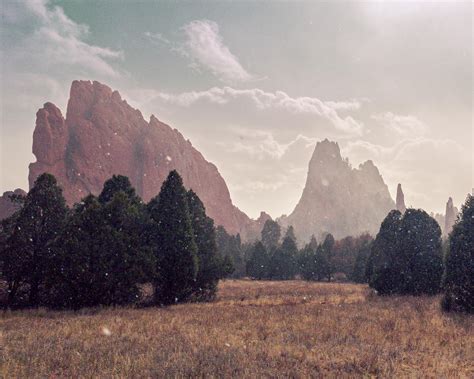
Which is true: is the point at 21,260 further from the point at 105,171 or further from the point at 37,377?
the point at 105,171

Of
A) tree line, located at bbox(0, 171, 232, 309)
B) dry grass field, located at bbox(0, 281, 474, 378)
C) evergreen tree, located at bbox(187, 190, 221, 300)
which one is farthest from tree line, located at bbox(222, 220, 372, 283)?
dry grass field, located at bbox(0, 281, 474, 378)

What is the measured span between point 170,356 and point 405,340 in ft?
24.8

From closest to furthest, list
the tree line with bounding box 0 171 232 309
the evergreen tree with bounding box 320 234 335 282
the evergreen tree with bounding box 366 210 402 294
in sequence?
1. the tree line with bounding box 0 171 232 309
2. the evergreen tree with bounding box 366 210 402 294
3. the evergreen tree with bounding box 320 234 335 282

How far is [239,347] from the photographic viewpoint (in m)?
10.3

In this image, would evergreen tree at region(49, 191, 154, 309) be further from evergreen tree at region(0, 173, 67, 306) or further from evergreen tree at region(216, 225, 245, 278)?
evergreen tree at region(216, 225, 245, 278)

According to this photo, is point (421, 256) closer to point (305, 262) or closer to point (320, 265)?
point (320, 265)

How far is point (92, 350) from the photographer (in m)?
9.64

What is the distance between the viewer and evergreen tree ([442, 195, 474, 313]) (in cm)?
2019

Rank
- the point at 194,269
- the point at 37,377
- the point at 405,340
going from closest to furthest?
the point at 37,377 → the point at 405,340 → the point at 194,269

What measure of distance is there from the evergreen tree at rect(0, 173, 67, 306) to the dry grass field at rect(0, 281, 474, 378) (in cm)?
717

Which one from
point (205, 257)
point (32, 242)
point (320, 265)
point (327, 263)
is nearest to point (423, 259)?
point (205, 257)

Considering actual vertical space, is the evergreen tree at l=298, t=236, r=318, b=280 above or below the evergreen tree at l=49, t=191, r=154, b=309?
below

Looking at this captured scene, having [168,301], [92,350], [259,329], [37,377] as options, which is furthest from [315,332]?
[168,301]

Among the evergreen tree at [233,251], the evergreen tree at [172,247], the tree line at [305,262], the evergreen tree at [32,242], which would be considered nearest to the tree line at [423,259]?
the evergreen tree at [172,247]
